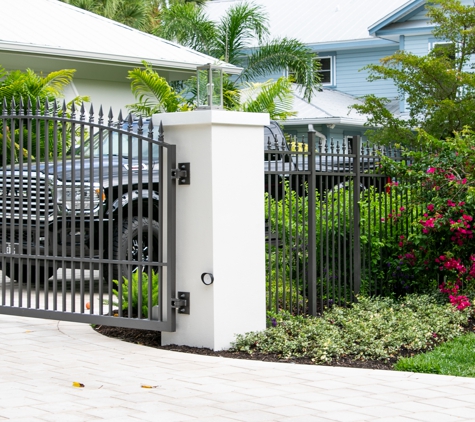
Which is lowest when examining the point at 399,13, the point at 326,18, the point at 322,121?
the point at 322,121

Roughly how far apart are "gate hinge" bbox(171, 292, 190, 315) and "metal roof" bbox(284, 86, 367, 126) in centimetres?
1718

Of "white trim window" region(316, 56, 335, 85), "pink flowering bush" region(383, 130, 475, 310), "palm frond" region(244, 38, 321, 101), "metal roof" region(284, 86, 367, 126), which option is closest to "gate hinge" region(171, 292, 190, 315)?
"pink flowering bush" region(383, 130, 475, 310)

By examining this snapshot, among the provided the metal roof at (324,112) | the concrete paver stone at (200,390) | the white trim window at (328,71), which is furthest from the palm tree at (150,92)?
the white trim window at (328,71)

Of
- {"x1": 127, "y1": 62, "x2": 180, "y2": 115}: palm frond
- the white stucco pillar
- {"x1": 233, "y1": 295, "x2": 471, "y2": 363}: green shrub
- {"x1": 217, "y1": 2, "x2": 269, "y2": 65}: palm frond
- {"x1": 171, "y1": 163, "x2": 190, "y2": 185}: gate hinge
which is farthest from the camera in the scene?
{"x1": 217, "y1": 2, "x2": 269, "y2": 65}: palm frond

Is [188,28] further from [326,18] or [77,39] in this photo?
[326,18]

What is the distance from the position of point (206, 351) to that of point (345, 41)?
23.3 m

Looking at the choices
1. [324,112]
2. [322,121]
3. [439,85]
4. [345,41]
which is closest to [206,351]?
[439,85]

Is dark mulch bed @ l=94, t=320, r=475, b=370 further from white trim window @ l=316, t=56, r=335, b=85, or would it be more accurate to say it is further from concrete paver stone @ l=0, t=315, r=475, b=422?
white trim window @ l=316, t=56, r=335, b=85

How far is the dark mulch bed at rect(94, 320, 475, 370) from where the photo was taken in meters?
6.71

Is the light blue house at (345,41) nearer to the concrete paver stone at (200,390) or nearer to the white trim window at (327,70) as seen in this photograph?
the white trim window at (327,70)

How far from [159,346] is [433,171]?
4.02m

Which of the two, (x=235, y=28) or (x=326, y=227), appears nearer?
(x=326, y=227)

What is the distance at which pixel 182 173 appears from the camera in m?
7.28

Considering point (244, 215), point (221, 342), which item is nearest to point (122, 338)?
point (221, 342)
